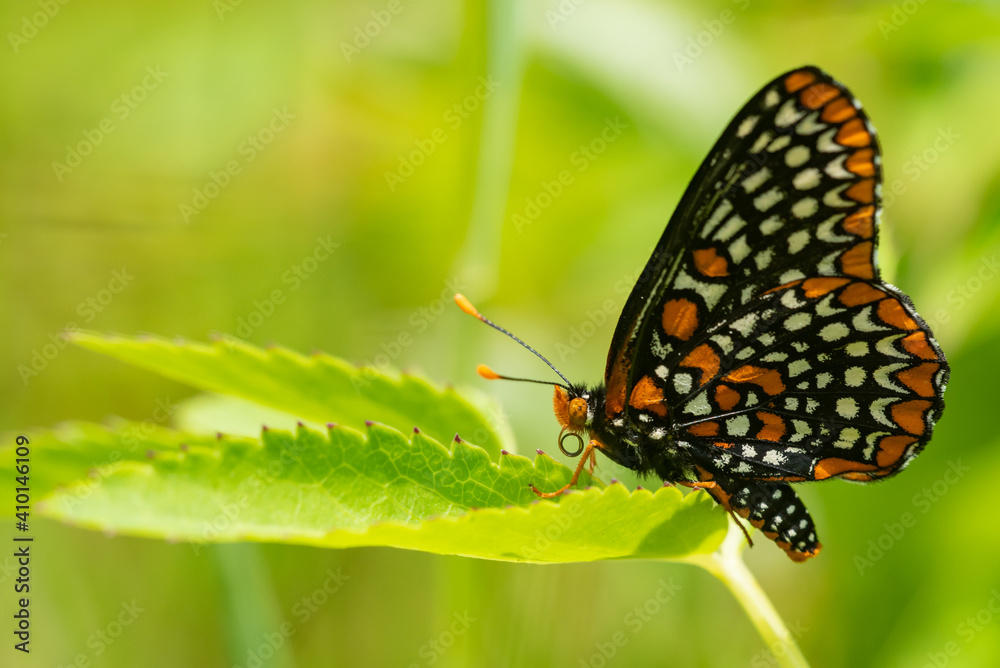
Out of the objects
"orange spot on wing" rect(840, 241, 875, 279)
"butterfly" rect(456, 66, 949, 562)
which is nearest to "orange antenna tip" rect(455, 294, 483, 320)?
"butterfly" rect(456, 66, 949, 562)

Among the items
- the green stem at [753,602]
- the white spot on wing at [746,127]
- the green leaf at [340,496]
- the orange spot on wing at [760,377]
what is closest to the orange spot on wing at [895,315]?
the orange spot on wing at [760,377]

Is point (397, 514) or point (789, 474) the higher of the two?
point (789, 474)

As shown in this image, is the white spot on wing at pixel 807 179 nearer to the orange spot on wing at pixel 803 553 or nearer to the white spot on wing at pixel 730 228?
the white spot on wing at pixel 730 228

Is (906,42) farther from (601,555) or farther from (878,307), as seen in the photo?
(601,555)

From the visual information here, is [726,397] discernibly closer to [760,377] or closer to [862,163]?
[760,377]

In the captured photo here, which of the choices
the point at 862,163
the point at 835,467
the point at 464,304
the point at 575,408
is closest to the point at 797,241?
the point at 862,163

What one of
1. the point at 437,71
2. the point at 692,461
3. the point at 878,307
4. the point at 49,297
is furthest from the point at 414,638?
the point at 437,71
